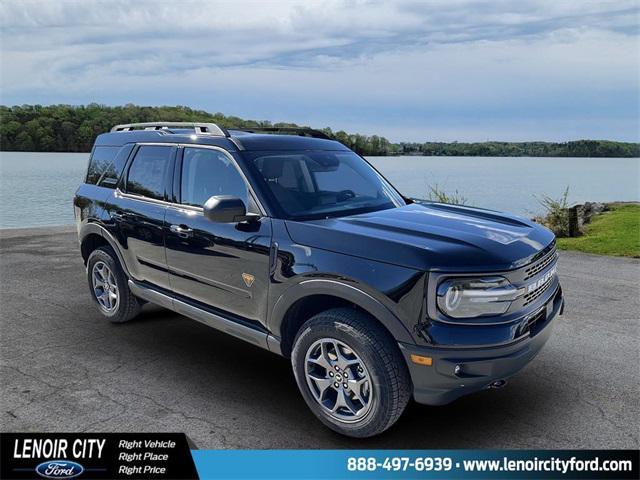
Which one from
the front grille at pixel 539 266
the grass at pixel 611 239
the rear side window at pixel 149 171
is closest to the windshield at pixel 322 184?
the rear side window at pixel 149 171

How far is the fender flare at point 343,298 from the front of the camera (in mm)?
3082

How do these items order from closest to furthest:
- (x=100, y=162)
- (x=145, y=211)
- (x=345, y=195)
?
(x=345, y=195), (x=145, y=211), (x=100, y=162)

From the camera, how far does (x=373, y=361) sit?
10.3 ft

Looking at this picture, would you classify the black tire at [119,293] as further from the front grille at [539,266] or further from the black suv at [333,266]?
the front grille at [539,266]

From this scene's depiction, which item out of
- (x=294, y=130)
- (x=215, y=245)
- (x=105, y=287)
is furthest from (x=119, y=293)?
(x=294, y=130)

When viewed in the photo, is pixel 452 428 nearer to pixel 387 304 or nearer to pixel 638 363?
pixel 387 304

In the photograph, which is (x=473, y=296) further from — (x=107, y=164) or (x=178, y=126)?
(x=107, y=164)

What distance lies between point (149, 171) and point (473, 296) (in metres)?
3.31

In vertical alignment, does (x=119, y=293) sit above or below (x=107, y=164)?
below

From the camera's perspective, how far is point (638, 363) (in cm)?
468

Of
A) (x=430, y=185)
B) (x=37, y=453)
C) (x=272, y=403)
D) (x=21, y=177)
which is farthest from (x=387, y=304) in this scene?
Answer: (x=21, y=177)

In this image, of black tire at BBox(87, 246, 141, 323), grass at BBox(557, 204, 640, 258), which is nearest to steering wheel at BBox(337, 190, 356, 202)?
black tire at BBox(87, 246, 141, 323)

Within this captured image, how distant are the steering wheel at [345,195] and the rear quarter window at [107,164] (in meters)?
2.37

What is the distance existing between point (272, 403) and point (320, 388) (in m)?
0.59
